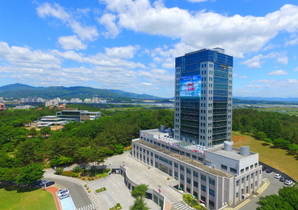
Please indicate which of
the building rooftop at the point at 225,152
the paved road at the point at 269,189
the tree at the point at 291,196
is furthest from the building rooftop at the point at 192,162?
the tree at the point at 291,196

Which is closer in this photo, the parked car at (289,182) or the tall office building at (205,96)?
the parked car at (289,182)

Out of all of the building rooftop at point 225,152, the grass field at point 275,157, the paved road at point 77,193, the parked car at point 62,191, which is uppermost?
the building rooftop at point 225,152

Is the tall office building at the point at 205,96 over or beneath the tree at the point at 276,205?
over

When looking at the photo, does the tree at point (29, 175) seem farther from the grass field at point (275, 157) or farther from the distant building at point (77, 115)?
the distant building at point (77, 115)

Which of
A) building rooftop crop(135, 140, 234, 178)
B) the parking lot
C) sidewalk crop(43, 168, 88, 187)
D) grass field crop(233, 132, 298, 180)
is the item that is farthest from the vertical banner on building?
sidewalk crop(43, 168, 88, 187)

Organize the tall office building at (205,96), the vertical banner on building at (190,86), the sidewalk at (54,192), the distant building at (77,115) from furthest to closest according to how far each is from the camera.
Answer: the distant building at (77,115)
the vertical banner on building at (190,86)
the tall office building at (205,96)
the sidewalk at (54,192)

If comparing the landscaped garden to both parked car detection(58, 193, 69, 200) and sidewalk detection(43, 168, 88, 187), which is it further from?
parked car detection(58, 193, 69, 200)

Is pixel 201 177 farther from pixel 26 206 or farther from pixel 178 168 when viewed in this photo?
pixel 26 206
